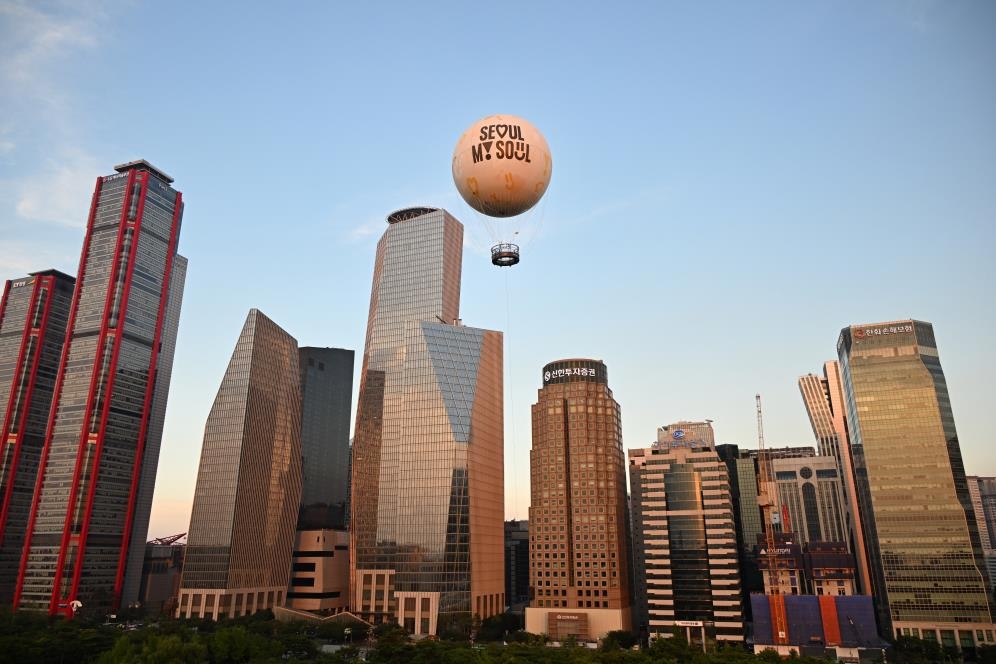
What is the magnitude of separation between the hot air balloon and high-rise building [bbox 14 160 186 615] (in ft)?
550

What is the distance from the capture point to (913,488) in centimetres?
15512

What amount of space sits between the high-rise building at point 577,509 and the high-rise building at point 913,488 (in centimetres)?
5876

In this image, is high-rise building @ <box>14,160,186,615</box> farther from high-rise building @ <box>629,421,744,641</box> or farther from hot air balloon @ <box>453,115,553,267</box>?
hot air balloon @ <box>453,115,553,267</box>

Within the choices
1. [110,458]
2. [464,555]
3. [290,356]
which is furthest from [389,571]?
[110,458]

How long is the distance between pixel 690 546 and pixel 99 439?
153164 millimetres

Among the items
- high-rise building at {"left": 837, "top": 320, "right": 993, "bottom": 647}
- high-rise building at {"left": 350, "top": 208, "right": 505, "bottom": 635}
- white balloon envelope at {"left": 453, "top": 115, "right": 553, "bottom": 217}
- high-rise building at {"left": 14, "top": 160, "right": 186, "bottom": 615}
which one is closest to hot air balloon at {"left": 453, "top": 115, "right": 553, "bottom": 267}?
white balloon envelope at {"left": 453, "top": 115, "right": 553, "bottom": 217}

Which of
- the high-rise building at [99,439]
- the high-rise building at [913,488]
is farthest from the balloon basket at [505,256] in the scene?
the high-rise building at [99,439]

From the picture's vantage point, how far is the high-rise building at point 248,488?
152875 millimetres

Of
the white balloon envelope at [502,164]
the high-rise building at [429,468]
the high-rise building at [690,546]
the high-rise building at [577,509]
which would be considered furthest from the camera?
the high-rise building at [577,509]

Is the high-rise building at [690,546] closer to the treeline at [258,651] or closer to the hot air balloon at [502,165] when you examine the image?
the treeline at [258,651]

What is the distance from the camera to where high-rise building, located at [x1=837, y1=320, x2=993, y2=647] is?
143875 mm

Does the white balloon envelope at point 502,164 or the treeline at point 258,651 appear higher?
the white balloon envelope at point 502,164

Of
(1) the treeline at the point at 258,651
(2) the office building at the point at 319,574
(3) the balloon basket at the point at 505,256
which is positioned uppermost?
(3) the balloon basket at the point at 505,256

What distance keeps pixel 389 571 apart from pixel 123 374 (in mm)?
99806
